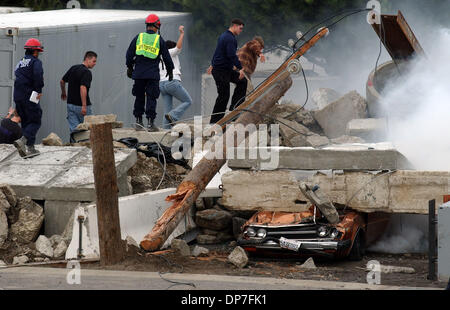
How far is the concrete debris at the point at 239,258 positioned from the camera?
10.6 metres

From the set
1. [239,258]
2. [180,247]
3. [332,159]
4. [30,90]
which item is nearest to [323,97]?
[332,159]

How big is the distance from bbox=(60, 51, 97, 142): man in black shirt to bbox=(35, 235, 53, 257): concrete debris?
416 centimetres

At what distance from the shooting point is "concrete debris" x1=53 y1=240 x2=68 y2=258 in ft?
36.2

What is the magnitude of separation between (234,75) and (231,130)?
284 centimetres

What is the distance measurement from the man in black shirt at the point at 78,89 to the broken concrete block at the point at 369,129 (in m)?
4.77

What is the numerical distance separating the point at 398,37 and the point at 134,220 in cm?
692

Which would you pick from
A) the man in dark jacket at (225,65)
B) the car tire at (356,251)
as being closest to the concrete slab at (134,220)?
the car tire at (356,251)

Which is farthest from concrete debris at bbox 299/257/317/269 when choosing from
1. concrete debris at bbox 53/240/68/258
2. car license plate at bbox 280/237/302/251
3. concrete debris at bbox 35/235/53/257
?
concrete debris at bbox 35/235/53/257

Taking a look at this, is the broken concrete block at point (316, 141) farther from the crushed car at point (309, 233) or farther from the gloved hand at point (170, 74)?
the crushed car at point (309, 233)

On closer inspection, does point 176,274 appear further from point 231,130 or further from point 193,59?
point 193,59

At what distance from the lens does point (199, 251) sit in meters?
11.8

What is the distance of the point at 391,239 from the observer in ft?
41.7

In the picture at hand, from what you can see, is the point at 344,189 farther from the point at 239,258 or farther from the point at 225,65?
the point at 225,65
